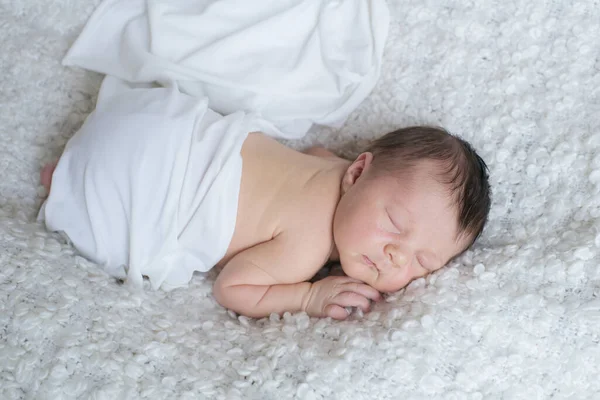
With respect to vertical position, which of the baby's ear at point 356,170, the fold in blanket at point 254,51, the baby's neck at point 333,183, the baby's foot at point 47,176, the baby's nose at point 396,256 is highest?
the fold in blanket at point 254,51

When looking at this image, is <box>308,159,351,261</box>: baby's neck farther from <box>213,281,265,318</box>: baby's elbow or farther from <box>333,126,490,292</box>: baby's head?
<box>213,281,265,318</box>: baby's elbow

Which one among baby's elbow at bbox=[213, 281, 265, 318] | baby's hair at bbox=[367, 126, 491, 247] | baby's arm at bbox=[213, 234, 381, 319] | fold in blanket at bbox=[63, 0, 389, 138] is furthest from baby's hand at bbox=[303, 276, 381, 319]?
fold in blanket at bbox=[63, 0, 389, 138]

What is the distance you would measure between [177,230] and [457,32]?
816 mm

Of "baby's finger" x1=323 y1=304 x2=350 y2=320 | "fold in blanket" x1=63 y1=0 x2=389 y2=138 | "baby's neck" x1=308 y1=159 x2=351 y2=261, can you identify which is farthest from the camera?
"fold in blanket" x1=63 y1=0 x2=389 y2=138

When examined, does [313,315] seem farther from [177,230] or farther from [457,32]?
[457,32]

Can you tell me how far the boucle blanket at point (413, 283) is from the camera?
1.05 m

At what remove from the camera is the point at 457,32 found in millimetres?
1551

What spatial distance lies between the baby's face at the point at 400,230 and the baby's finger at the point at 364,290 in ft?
0.05

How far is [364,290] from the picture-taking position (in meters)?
1.29

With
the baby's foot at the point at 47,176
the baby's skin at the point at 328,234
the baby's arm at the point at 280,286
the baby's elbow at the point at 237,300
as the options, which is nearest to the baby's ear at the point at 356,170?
the baby's skin at the point at 328,234

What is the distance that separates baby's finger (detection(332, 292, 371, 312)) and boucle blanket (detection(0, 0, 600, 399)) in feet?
0.12

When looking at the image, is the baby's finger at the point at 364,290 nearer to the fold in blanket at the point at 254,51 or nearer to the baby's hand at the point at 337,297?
the baby's hand at the point at 337,297

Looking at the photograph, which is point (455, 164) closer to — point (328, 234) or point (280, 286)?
point (328, 234)

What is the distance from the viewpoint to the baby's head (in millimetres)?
1274
